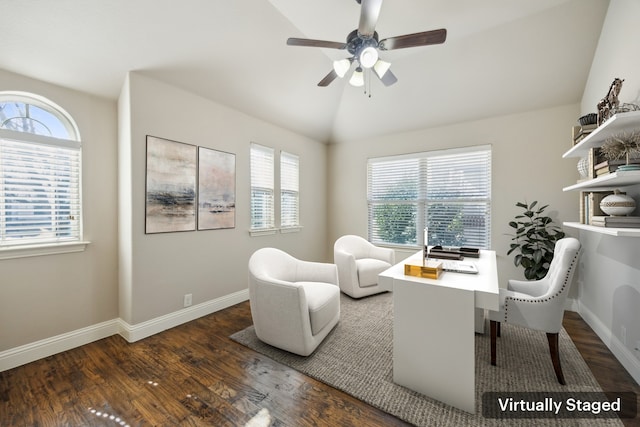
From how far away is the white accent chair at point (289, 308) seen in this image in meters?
2.19

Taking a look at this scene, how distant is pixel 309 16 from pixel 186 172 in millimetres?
2204

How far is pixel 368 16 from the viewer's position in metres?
A: 1.81

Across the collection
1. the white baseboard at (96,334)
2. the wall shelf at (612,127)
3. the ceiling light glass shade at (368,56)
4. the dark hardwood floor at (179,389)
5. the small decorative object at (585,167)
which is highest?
the ceiling light glass shade at (368,56)

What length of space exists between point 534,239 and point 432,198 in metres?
1.43

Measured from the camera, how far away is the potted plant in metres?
3.11

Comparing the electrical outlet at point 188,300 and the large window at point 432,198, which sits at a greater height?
the large window at point 432,198

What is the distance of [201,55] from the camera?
106 inches

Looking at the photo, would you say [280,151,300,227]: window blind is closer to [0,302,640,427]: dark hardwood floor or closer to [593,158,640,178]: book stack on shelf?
[0,302,640,427]: dark hardwood floor

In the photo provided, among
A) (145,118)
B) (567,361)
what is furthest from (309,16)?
(567,361)

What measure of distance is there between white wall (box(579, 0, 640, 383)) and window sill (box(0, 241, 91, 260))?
4830mm

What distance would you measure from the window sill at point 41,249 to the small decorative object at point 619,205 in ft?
14.4

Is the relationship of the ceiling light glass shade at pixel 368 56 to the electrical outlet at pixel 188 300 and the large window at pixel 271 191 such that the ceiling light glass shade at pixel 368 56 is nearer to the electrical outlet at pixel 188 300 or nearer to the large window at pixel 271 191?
the large window at pixel 271 191

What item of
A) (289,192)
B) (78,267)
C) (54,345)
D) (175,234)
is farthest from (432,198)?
(54,345)

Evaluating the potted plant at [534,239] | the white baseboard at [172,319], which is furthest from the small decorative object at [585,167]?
the white baseboard at [172,319]
